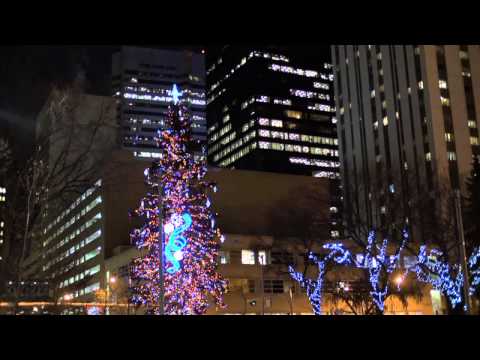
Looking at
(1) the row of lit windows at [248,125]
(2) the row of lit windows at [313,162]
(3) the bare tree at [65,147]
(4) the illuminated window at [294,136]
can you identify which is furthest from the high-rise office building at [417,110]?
(1) the row of lit windows at [248,125]

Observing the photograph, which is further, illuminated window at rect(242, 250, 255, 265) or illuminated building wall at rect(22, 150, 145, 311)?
illuminated building wall at rect(22, 150, 145, 311)

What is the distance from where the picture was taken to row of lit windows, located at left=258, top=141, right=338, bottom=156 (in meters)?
181

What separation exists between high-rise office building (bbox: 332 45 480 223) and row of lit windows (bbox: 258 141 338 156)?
238 feet

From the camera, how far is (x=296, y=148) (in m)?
184

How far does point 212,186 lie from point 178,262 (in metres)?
5.26

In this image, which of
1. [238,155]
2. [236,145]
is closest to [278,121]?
[236,145]

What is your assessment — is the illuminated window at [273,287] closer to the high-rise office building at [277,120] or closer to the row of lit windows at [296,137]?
the high-rise office building at [277,120]

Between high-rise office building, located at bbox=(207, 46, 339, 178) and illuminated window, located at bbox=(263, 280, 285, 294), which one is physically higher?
high-rise office building, located at bbox=(207, 46, 339, 178)

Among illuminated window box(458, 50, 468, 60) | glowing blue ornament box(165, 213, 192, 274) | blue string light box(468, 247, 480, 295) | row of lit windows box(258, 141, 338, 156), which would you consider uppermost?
row of lit windows box(258, 141, 338, 156)

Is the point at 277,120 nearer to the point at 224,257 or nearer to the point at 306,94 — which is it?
the point at 306,94

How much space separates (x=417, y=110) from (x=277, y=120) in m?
91.6

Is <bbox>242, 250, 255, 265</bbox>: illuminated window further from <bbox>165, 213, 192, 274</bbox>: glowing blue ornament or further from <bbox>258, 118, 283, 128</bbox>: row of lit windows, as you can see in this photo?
<bbox>258, 118, 283, 128</bbox>: row of lit windows

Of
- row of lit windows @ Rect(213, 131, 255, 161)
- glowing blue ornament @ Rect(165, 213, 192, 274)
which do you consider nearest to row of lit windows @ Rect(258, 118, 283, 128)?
row of lit windows @ Rect(213, 131, 255, 161)

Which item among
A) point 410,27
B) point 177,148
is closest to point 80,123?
point 410,27
